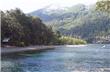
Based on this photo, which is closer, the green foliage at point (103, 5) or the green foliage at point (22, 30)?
the green foliage at point (103, 5)

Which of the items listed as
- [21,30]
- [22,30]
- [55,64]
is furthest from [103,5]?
[22,30]

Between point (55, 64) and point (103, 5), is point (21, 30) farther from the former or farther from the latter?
point (103, 5)

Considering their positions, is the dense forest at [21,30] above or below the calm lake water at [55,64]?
above

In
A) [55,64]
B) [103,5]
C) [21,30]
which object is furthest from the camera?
[21,30]

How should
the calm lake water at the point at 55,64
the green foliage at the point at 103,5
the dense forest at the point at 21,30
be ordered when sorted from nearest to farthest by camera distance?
the green foliage at the point at 103,5
the calm lake water at the point at 55,64
the dense forest at the point at 21,30

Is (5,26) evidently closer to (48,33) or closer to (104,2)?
(48,33)

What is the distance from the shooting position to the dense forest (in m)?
130

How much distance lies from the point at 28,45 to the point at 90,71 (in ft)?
371

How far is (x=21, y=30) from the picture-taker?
14600cm

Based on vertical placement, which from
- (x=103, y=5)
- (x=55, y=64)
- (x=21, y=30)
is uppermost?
(x=103, y=5)

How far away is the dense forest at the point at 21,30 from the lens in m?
130

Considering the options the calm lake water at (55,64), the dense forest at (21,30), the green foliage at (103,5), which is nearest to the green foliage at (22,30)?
the dense forest at (21,30)

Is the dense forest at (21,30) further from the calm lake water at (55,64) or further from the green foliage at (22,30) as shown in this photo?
the calm lake water at (55,64)

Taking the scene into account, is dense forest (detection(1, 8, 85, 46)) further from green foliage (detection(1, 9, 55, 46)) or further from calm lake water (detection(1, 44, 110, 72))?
calm lake water (detection(1, 44, 110, 72))
